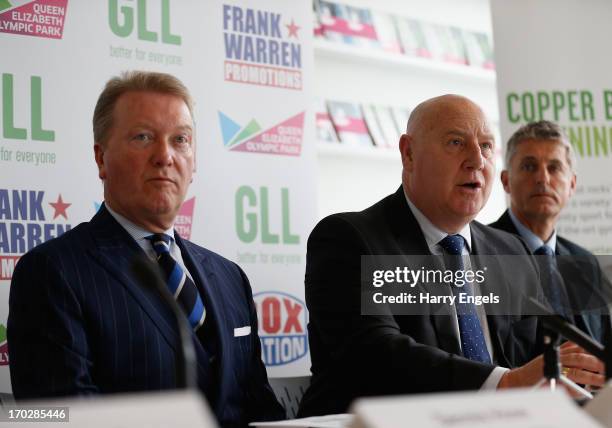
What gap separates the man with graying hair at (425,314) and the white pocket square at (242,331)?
0.19 meters

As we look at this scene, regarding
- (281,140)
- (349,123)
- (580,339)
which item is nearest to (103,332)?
(580,339)

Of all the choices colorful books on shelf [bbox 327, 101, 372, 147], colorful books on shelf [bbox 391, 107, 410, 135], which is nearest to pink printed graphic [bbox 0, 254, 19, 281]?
colorful books on shelf [bbox 327, 101, 372, 147]

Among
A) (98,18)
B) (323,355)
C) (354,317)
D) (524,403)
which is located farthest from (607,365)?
(98,18)

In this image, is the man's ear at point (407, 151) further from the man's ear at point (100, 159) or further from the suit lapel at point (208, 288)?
the man's ear at point (100, 159)

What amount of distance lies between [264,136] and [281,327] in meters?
0.82

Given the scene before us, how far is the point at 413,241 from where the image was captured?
8.54 feet

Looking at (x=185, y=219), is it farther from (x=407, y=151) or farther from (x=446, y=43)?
(x=446, y=43)

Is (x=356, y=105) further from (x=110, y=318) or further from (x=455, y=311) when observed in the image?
(x=110, y=318)

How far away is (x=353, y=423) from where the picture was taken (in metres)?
1.00

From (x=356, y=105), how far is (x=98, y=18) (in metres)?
2.11

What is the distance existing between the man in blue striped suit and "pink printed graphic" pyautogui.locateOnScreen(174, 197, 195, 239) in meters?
0.60

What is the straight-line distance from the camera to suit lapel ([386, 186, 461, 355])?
2.41 m

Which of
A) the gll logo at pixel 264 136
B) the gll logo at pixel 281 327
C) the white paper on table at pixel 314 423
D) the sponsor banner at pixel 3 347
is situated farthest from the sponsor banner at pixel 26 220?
the white paper on table at pixel 314 423

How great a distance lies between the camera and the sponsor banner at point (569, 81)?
4.25 metres
